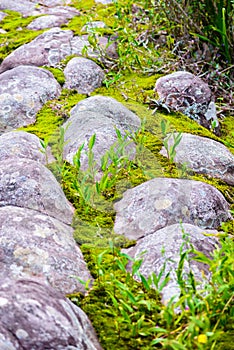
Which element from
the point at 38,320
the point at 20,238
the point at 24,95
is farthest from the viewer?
the point at 24,95

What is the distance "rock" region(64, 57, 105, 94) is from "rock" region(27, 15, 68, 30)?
3.82ft

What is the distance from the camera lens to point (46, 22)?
5.29 meters

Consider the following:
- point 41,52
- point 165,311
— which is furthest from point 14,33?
point 165,311

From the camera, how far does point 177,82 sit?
3.88 meters

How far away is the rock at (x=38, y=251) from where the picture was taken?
2070mm

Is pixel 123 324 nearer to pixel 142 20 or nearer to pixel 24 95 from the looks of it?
pixel 24 95

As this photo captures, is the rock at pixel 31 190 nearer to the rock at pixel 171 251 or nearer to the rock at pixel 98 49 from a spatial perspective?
the rock at pixel 171 251

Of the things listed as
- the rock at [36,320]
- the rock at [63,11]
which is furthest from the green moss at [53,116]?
the rock at [63,11]

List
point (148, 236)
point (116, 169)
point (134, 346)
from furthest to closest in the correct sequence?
point (116, 169) < point (148, 236) < point (134, 346)

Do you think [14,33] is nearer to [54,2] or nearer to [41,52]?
[41,52]

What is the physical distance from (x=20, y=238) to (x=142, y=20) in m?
3.52

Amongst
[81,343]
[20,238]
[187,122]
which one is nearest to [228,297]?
[81,343]

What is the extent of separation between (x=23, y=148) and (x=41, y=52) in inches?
66.9

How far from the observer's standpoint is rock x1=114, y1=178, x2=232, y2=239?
2.50 meters
